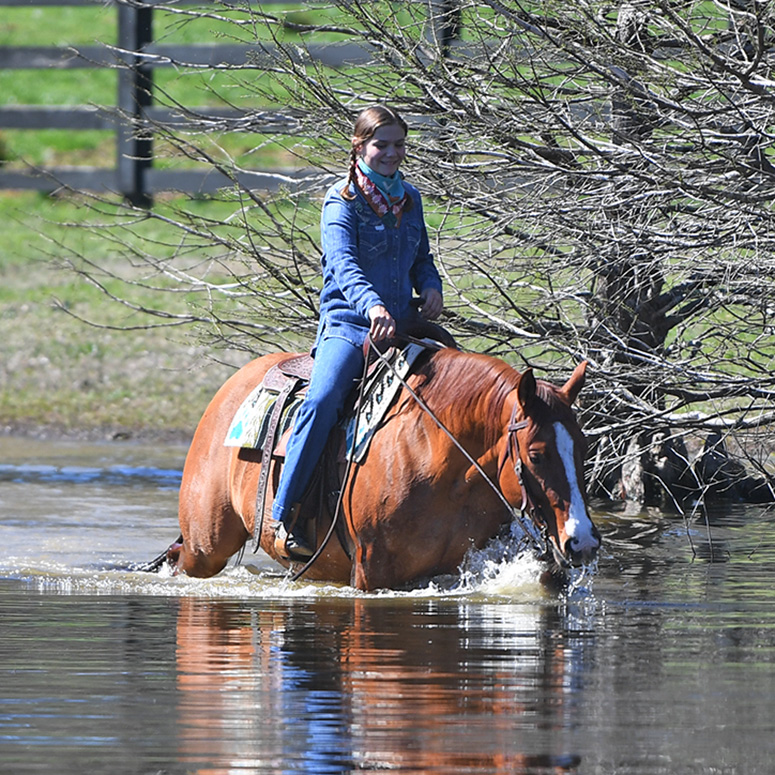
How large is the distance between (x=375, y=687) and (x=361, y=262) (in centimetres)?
233

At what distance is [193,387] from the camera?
13875 mm

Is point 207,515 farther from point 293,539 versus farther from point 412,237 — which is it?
point 412,237

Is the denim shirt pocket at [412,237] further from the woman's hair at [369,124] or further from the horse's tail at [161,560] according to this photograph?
the horse's tail at [161,560]

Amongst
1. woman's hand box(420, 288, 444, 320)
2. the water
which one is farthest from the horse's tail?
woman's hand box(420, 288, 444, 320)

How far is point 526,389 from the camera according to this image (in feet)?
19.8

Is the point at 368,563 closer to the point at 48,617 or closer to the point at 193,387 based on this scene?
the point at 48,617

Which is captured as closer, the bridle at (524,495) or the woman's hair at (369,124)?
the bridle at (524,495)

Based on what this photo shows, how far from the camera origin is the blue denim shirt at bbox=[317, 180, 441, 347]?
6.57 metres

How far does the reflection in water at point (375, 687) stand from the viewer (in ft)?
13.6

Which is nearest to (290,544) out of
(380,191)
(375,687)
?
(380,191)

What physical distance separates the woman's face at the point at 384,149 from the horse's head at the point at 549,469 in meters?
1.20

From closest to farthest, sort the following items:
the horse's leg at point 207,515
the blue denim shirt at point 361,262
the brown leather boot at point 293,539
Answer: the blue denim shirt at point 361,262 < the brown leather boot at point 293,539 < the horse's leg at point 207,515

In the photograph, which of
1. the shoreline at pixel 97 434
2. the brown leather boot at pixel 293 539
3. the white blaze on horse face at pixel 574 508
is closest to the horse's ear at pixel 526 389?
the white blaze on horse face at pixel 574 508

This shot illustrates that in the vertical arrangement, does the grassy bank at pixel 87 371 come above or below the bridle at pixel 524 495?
above
